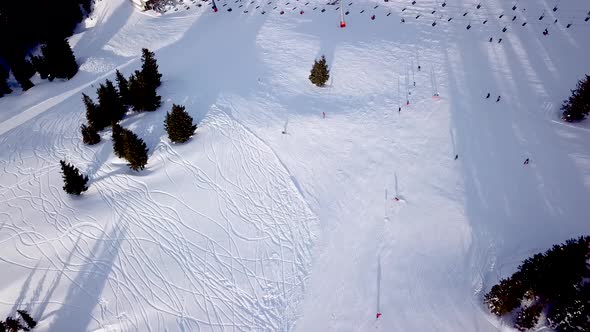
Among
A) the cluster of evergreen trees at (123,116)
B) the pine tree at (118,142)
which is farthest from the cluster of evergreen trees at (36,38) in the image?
the pine tree at (118,142)

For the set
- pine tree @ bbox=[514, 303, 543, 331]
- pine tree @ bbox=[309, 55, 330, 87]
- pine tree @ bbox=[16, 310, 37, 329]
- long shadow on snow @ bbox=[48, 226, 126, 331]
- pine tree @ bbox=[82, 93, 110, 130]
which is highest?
pine tree @ bbox=[309, 55, 330, 87]

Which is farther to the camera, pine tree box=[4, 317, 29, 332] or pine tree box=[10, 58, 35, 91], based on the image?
pine tree box=[10, 58, 35, 91]

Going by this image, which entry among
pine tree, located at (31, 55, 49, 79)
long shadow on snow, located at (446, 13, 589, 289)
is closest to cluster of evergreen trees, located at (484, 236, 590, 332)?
long shadow on snow, located at (446, 13, 589, 289)

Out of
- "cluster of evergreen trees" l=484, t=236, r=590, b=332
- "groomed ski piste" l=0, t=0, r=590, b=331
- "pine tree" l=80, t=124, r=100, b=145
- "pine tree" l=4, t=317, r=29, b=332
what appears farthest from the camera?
"pine tree" l=80, t=124, r=100, b=145

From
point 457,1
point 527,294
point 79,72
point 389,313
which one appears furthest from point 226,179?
Result: point 457,1

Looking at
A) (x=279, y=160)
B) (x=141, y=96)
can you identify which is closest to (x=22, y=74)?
(x=141, y=96)

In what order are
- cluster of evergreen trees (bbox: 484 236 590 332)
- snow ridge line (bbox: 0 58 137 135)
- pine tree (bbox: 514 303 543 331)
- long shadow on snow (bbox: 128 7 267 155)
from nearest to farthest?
cluster of evergreen trees (bbox: 484 236 590 332) → pine tree (bbox: 514 303 543 331) → long shadow on snow (bbox: 128 7 267 155) → snow ridge line (bbox: 0 58 137 135)

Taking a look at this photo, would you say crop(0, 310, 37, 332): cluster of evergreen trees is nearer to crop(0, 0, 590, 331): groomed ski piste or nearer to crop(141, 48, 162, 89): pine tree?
crop(0, 0, 590, 331): groomed ski piste

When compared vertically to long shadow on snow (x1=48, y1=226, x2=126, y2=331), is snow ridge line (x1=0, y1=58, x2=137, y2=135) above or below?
above
